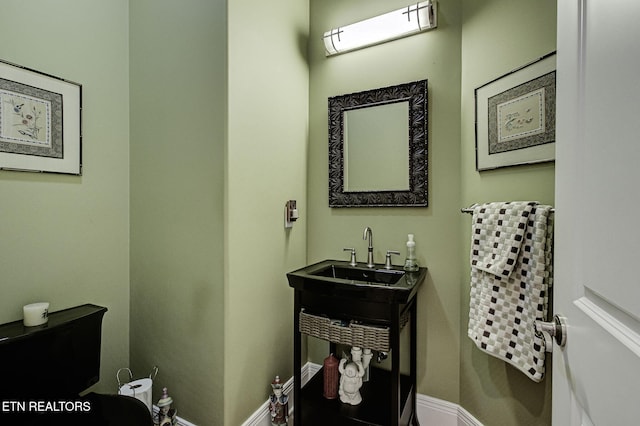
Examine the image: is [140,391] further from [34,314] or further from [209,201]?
[209,201]

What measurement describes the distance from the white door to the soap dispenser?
980 millimetres

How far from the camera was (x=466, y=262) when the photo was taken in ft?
5.16

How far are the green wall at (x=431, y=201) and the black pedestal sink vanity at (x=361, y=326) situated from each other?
109 millimetres

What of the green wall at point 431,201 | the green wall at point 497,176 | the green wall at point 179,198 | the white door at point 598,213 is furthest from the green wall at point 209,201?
the white door at point 598,213

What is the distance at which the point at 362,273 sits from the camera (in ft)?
5.70

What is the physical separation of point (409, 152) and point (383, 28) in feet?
2.45

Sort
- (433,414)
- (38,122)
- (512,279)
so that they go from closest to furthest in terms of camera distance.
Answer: (512,279)
(38,122)
(433,414)

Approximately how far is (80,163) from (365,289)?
1549 mm

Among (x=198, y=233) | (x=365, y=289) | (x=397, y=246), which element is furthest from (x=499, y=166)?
(x=198, y=233)

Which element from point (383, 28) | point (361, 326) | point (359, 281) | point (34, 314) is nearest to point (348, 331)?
point (361, 326)

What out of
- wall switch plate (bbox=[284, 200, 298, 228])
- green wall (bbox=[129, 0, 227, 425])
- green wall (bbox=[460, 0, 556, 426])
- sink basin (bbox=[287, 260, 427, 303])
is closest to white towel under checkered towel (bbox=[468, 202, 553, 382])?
green wall (bbox=[460, 0, 556, 426])

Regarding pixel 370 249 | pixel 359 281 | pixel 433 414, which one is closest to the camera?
pixel 359 281

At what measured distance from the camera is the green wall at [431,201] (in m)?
1.66

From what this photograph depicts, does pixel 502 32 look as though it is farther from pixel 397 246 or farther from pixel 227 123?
pixel 227 123
